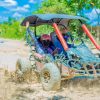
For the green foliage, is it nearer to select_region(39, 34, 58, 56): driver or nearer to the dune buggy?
select_region(39, 34, 58, 56): driver

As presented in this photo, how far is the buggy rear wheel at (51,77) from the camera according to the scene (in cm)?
834

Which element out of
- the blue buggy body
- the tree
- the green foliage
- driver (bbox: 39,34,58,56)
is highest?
the green foliage

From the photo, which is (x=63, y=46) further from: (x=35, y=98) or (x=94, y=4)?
(x=94, y=4)

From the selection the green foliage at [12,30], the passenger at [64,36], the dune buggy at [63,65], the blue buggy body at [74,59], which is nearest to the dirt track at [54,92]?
the dune buggy at [63,65]

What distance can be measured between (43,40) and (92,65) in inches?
76.5

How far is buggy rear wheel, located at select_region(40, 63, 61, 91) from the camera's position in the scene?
8.34m

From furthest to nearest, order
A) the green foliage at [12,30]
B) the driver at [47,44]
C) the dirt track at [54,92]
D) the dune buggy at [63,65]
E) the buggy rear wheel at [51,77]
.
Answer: the green foliage at [12,30], the driver at [47,44], the dune buggy at [63,65], the buggy rear wheel at [51,77], the dirt track at [54,92]

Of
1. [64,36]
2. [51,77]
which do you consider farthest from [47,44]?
[51,77]

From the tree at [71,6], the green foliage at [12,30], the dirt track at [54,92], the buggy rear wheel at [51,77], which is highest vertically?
the green foliage at [12,30]

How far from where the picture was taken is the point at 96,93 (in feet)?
27.7

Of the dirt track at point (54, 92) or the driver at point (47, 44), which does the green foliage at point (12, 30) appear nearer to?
the driver at point (47, 44)

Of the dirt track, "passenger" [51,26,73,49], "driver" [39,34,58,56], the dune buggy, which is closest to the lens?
the dirt track

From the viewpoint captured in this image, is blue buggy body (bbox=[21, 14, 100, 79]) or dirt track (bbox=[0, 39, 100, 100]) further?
blue buggy body (bbox=[21, 14, 100, 79])

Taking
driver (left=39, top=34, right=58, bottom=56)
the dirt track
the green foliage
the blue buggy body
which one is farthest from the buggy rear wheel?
the green foliage
